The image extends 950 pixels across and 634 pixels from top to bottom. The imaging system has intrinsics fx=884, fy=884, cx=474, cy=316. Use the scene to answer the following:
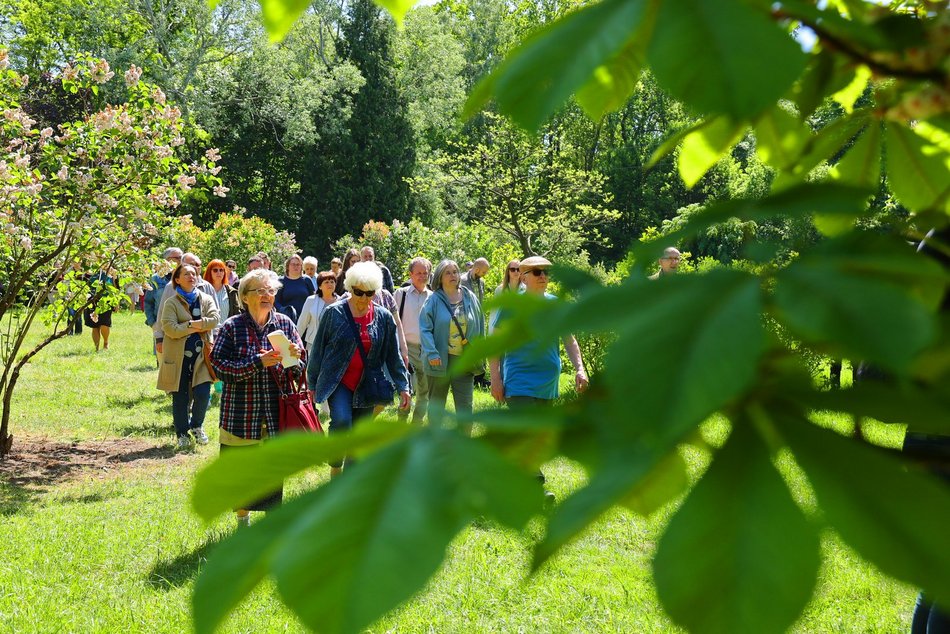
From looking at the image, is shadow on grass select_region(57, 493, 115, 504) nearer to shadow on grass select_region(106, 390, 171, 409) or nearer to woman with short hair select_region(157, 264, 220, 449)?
woman with short hair select_region(157, 264, 220, 449)

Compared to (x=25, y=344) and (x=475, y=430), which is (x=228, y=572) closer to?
(x=475, y=430)

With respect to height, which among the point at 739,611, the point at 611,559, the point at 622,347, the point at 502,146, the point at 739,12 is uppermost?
the point at 502,146

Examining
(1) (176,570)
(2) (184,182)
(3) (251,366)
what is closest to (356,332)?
(3) (251,366)

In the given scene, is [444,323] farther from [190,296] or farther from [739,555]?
[739,555]

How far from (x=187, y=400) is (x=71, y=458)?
1201 millimetres

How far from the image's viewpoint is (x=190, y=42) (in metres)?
35.2

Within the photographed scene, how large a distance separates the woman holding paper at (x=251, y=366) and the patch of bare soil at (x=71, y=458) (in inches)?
123

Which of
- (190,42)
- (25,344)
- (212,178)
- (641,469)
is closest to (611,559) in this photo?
(212,178)

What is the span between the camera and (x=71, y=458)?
855 centimetres

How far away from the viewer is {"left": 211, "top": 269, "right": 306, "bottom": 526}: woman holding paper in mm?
5492

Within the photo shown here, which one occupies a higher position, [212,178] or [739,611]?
[212,178]

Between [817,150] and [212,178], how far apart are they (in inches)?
318

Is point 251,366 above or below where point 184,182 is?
below

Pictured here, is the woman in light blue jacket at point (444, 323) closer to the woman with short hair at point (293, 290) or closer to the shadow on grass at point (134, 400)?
the woman with short hair at point (293, 290)
